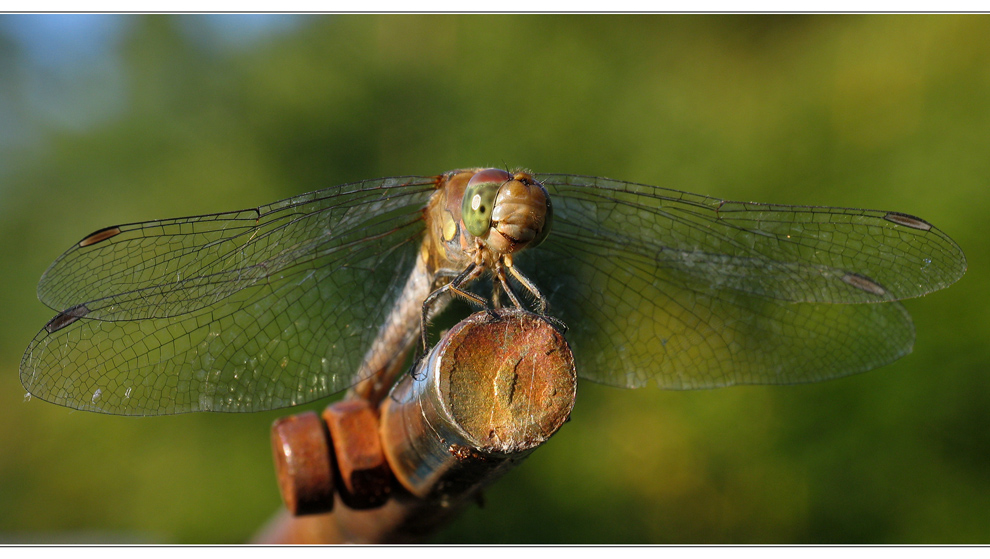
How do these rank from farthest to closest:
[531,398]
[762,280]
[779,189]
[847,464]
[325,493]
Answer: [779,189], [847,464], [762,280], [325,493], [531,398]

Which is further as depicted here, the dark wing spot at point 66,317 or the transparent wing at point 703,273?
the transparent wing at point 703,273

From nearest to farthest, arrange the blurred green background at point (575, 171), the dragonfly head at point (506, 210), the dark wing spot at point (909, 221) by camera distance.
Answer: the dragonfly head at point (506, 210) → the dark wing spot at point (909, 221) → the blurred green background at point (575, 171)

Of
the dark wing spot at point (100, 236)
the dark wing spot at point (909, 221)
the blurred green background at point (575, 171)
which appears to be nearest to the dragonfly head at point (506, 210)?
the dark wing spot at point (100, 236)

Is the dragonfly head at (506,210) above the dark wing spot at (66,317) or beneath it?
above

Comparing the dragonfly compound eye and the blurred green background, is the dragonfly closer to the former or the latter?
the dragonfly compound eye

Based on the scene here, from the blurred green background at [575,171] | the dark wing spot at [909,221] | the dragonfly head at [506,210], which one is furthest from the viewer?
the blurred green background at [575,171]

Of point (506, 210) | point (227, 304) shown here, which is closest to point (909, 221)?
point (506, 210)

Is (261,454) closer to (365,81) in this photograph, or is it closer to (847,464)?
(365,81)

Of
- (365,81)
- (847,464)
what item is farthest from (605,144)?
(847,464)

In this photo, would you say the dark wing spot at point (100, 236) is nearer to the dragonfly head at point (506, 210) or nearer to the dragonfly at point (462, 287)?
the dragonfly at point (462, 287)
